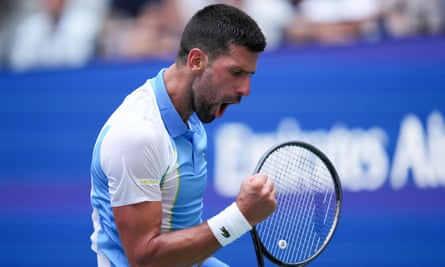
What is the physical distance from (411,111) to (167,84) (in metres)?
2.94

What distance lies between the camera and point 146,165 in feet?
11.0

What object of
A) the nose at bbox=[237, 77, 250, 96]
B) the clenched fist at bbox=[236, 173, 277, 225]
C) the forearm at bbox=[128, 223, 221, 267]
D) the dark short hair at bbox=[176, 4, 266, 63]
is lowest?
the forearm at bbox=[128, 223, 221, 267]

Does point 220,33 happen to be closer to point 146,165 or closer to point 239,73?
point 239,73

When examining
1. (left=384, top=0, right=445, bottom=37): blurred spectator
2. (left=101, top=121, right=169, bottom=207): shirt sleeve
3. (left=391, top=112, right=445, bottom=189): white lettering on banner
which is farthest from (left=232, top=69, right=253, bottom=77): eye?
(left=384, top=0, right=445, bottom=37): blurred spectator

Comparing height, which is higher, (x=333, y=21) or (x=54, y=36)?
(x=54, y=36)

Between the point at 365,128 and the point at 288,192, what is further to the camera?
the point at 365,128

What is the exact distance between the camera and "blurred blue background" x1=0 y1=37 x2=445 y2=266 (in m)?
6.16

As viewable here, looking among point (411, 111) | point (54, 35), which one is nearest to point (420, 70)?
point (411, 111)

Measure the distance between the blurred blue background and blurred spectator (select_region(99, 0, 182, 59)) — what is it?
12.3 inches

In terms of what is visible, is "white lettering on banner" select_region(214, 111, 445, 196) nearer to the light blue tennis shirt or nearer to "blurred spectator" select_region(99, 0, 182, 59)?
"blurred spectator" select_region(99, 0, 182, 59)

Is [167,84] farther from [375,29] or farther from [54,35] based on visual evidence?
[54,35]

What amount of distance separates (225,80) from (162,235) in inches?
23.9

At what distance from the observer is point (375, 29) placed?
640cm

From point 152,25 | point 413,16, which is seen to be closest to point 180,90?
point 413,16
